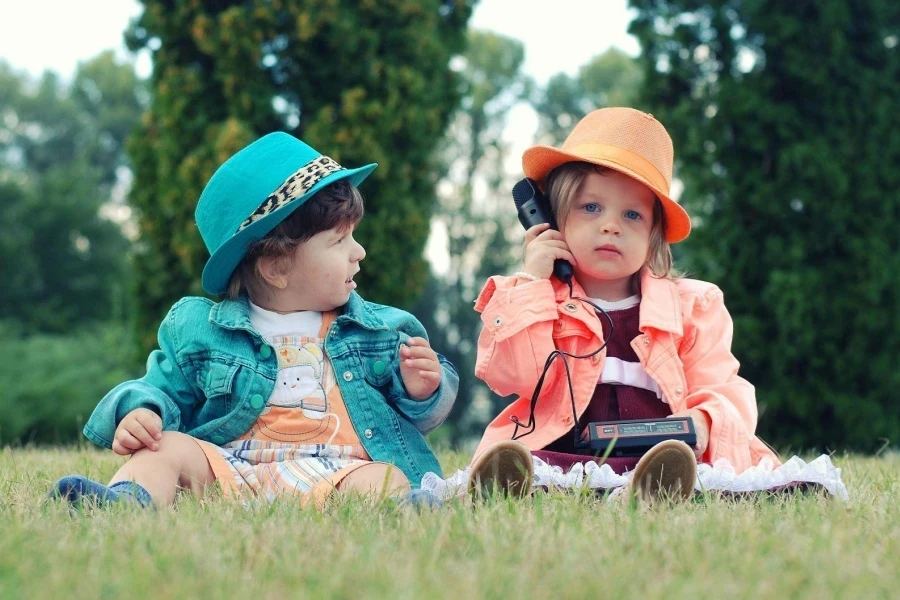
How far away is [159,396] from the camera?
126 inches

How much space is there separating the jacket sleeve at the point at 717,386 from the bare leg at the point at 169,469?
163 cm

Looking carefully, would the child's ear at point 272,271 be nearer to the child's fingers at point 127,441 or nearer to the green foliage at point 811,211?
the child's fingers at point 127,441

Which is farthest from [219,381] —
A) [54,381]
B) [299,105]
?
[54,381]

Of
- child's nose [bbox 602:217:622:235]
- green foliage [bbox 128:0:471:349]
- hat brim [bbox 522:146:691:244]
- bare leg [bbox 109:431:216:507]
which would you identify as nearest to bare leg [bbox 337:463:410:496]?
bare leg [bbox 109:431:216:507]

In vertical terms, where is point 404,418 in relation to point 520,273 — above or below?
below

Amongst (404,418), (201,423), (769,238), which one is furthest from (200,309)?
(769,238)

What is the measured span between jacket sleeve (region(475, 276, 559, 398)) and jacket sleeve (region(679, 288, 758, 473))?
0.50m

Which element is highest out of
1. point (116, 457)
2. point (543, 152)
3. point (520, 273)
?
point (543, 152)

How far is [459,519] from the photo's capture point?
7.48 ft

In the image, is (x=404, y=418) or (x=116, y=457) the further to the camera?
(x=116, y=457)

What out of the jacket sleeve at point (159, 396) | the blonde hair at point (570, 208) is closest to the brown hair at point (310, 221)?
the jacket sleeve at point (159, 396)

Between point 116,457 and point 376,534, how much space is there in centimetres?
304

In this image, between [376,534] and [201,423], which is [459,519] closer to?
[376,534]

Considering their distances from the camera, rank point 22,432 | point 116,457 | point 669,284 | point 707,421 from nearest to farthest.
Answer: point 707,421 < point 669,284 < point 116,457 < point 22,432
